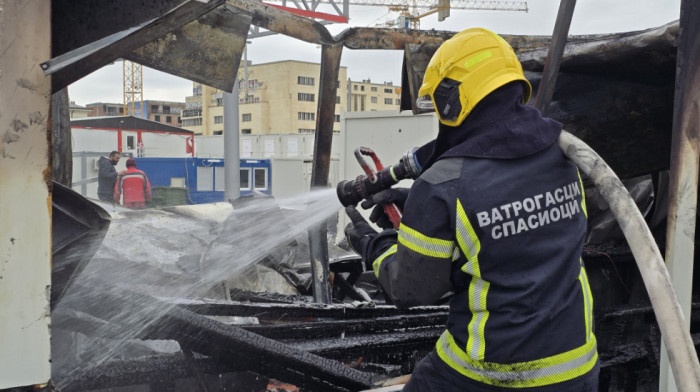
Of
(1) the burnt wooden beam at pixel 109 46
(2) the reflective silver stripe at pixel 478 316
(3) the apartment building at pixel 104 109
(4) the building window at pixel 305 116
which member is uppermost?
(3) the apartment building at pixel 104 109

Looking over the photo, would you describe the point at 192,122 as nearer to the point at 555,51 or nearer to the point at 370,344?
the point at 370,344

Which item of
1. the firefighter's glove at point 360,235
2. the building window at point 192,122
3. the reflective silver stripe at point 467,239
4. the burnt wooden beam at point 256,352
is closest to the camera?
the reflective silver stripe at point 467,239

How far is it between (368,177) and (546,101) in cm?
100

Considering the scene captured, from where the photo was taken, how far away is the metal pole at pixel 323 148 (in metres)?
3.31

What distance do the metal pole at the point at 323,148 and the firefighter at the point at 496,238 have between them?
148 centimetres

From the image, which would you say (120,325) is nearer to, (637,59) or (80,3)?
(80,3)

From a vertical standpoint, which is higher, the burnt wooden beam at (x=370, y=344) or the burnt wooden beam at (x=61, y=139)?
the burnt wooden beam at (x=61, y=139)

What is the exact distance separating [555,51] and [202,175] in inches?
712

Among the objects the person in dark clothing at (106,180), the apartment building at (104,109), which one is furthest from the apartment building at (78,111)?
the person in dark clothing at (106,180)

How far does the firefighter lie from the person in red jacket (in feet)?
35.9

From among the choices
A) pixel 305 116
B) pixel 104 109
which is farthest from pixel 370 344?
pixel 104 109

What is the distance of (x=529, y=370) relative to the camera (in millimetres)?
1776

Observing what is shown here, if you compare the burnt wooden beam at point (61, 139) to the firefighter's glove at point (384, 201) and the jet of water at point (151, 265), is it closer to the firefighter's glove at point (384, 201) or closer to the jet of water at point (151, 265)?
the jet of water at point (151, 265)

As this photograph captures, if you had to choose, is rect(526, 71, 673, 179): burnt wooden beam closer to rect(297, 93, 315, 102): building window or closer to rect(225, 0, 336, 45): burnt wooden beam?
rect(225, 0, 336, 45): burnt wooden beam
